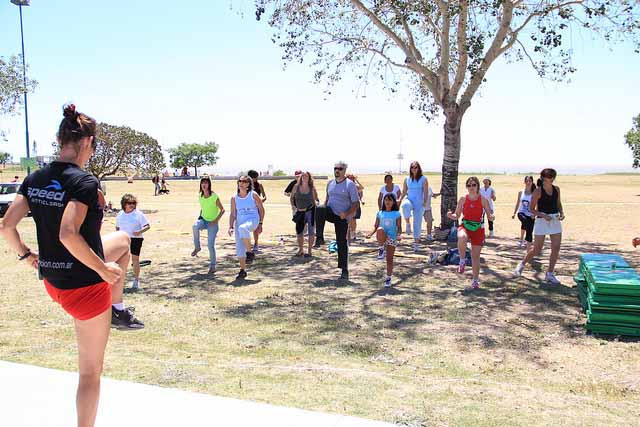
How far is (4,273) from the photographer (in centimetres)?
1016

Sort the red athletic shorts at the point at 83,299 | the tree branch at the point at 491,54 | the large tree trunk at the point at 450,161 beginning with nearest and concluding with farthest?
the red athletic shorts at the point at 83,299
the tree branch at the point at 491,54
the large tree trunk at the point at 450,161

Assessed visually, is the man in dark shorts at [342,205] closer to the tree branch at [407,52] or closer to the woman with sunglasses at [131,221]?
the woman with sunglasses at [131,221]

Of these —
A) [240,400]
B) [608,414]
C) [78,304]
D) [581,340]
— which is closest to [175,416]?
[240,400]

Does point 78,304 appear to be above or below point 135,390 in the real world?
above

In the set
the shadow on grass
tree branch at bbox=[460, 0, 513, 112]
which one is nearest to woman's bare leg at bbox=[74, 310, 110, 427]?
the shadow on grass

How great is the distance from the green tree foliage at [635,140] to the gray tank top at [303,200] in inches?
1511

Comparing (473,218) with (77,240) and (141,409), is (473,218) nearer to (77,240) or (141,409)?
(141,409)

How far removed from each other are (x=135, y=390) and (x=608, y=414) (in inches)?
135

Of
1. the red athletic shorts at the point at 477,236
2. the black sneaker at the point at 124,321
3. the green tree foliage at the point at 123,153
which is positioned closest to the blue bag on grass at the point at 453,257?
the red athletic shorts at the point at 477,236

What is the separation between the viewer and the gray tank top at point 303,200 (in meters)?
11.2

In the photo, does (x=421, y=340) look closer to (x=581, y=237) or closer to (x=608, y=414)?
(x=608, y=414)

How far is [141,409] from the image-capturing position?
3812 mm

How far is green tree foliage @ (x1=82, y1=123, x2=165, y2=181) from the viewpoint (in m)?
26.8

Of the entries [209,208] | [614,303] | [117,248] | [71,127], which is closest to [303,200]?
[209,208]
